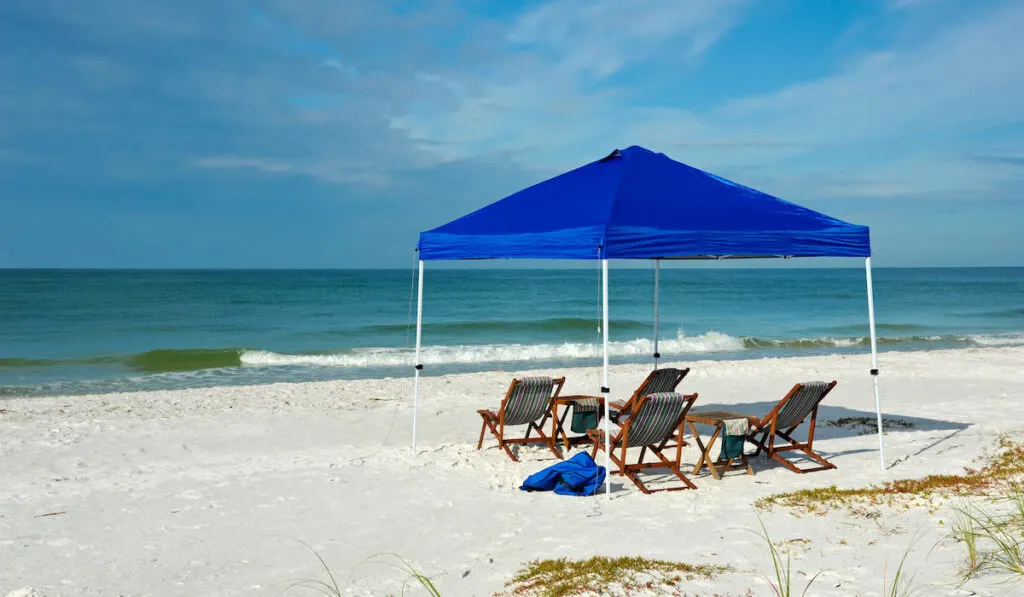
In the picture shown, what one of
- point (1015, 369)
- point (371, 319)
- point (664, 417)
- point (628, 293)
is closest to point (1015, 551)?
point (664, 417)

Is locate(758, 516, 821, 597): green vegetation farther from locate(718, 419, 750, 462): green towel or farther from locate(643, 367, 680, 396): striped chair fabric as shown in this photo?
locate(643, 367, 680, 396): striped chair fabric

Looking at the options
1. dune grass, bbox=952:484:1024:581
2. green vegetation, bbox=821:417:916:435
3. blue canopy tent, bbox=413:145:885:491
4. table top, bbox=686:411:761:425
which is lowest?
dune grass, bbox=952:484:1024:581

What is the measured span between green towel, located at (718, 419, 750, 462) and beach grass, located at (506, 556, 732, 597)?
2.09 m

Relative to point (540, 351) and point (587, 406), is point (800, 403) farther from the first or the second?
point (540, 351)

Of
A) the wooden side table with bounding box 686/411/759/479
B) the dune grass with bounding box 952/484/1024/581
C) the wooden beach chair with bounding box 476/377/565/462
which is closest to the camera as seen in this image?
the dune grass with bounding box 952/484/1024/581

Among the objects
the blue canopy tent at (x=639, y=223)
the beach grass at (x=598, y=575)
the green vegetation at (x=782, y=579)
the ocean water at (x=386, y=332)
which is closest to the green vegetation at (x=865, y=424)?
the blue canopy tent at (x=639, y=223)

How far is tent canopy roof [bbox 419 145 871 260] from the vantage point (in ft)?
17.3

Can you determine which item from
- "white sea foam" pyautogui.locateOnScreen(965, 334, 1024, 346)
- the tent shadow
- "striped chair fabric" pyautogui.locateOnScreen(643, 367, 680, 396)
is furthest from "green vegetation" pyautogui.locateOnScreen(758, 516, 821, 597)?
"white sea foam" pyautogui.locateOnScreen(965, 334, 1024, 346)

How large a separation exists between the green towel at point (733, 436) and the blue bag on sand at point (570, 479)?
3.31 feet

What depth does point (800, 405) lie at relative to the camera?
601 cm

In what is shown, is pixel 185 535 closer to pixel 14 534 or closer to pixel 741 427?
pixel 14 534

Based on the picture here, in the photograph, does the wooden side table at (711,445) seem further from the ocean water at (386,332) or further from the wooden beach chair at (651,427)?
the ocean water at (386,332)

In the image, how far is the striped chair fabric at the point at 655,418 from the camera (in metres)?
5.38

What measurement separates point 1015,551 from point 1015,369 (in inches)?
464
